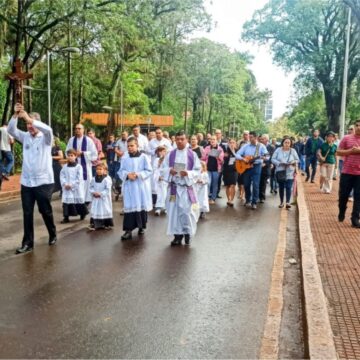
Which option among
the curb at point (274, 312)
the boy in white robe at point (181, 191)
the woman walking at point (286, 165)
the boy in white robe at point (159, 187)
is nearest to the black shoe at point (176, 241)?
the boy in white robe at point (181, 191)

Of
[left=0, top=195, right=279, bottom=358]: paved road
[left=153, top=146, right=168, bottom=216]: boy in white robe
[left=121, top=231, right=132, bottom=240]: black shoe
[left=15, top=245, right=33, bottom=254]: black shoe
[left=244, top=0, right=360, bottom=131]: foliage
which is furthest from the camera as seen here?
[left=244, top=0, right=360, bottom=131]: foliage

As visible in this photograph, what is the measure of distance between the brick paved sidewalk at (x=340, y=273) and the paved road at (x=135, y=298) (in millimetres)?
691

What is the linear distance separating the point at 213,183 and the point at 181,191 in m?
5.32

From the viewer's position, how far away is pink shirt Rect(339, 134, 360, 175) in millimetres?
9258

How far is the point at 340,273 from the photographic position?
606 centimetres

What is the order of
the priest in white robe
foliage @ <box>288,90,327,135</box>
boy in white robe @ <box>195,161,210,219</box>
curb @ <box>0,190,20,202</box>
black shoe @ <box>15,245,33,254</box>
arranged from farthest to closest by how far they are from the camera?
foliage @ <box>288,90,327,135</box> → curb @ <box>0,190,20,202</box> → the priest in white robe → boy in white robe @ <box>195,161,210,219</box> → black shoe @ <box>15,245,33,254</box>

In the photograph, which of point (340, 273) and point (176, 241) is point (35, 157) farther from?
point (340, 273)

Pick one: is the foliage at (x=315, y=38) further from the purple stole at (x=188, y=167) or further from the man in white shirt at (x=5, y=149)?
the purple stole at (x=188, y=167)

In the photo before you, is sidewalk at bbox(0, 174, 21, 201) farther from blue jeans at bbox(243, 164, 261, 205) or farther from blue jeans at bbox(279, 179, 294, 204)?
blue jeans at bbox(279, 179, 294, 204)

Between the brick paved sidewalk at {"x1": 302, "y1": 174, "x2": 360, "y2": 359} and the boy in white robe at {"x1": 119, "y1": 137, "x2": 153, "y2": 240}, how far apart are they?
296 cm

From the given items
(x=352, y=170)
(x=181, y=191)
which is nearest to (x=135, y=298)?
(x=181, y=191)

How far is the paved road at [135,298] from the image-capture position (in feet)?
13.4

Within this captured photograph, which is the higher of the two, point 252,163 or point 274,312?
point 252,163

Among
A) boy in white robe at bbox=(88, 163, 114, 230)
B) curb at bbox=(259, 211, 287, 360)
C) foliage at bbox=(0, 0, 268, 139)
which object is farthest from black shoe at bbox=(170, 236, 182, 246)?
foliage at bbox=(0, 0, 268, 139)
